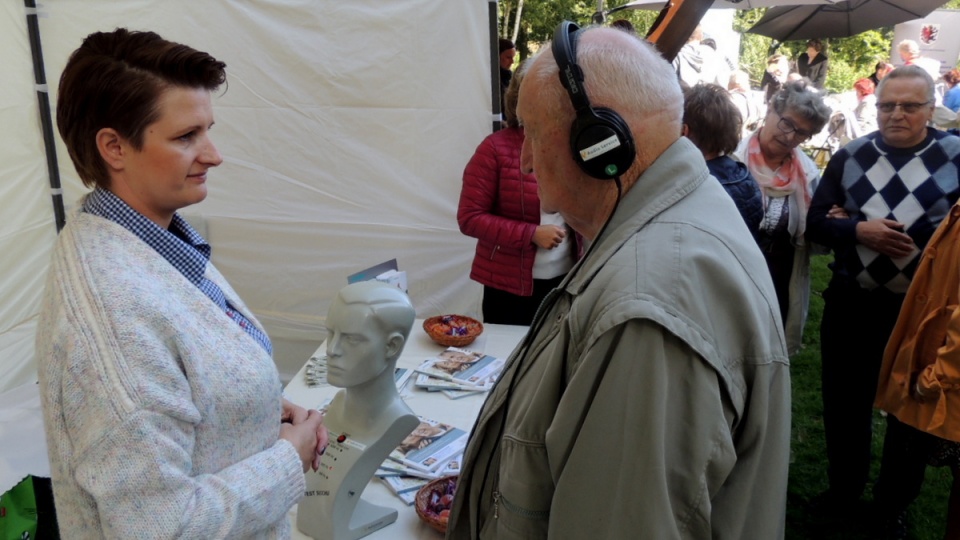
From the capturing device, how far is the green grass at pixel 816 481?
2951 mm

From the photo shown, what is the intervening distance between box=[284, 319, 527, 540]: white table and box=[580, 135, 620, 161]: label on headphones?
109 cm

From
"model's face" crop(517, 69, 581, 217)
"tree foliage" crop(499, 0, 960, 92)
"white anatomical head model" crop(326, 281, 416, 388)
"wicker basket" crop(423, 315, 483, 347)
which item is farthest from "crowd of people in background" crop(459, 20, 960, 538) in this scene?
"tree foliage" crop(499, 0, 960, 92)

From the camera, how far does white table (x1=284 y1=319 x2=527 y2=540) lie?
5.80 ft

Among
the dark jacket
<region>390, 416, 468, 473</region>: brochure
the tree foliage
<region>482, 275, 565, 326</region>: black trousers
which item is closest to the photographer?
<region>390, 416, 468, 473</region>: brochure

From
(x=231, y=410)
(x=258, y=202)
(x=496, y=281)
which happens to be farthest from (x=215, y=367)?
(x=258, y=202)

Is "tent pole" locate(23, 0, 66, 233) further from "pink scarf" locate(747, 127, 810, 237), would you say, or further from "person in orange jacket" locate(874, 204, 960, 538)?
"person in orange jacket" locate(874, 204, 960, 538)

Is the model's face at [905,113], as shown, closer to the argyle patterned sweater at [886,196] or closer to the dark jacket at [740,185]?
the argyle patterned sweater at [886,196]

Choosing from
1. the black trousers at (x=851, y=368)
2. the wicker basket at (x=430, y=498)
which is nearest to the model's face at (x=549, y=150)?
the wicker basket at (x=430, y=498)

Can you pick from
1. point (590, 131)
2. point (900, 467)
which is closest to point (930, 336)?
point (900, 467)

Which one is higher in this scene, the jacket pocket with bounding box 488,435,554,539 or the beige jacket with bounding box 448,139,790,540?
the beige jacket with bounding box 448,139,790,540

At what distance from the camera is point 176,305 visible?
1129mm

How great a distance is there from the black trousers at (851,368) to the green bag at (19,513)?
2924mm

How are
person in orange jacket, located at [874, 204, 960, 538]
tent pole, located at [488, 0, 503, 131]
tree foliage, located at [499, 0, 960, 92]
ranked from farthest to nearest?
tree foliage, located at [499, 0, 960, 92]
tent pole, located at [488, 0, 503, 131]
person in orange jacket, located at [874, 204, 960, 538]

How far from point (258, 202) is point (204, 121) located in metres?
2.81
